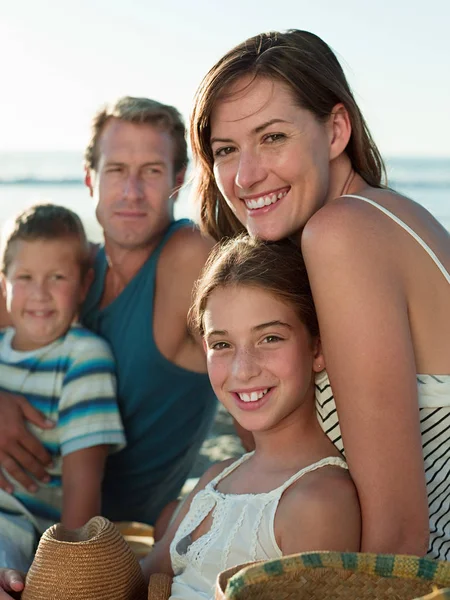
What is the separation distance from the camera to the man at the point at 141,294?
3.64 meters

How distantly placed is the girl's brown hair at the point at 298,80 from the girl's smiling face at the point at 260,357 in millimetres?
562

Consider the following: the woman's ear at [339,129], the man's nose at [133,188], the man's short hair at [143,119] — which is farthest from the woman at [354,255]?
the man's short hair at [143,119]

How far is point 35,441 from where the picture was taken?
3.52 metres

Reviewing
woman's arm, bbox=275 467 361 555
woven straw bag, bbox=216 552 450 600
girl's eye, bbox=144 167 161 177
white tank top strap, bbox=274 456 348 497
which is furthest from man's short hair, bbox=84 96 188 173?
woven straw bag, bbox=216 552 450 600

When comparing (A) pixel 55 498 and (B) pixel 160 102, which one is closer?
(A) pixel 55 498

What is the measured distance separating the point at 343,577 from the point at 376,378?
588mm

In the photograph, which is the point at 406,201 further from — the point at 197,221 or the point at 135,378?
the point at 135,378

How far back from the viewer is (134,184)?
366 cm

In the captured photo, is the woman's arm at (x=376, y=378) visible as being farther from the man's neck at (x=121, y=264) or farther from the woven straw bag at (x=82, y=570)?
the man's neck at (x=121, y=264)

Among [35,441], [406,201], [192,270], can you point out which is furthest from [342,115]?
[35,441]

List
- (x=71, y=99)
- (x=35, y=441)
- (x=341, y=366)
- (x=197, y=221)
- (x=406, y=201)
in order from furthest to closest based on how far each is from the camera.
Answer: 1. (x=71, y=99)
2. (x=35, y=441)
3. (x=197, y=221)
4. (x=406, y=201)
5. (x=341, y=366)

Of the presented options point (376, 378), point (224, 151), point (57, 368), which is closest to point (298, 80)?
point (224, 151)

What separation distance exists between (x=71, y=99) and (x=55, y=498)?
23726mm

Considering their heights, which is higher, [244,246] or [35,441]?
[244,246]
